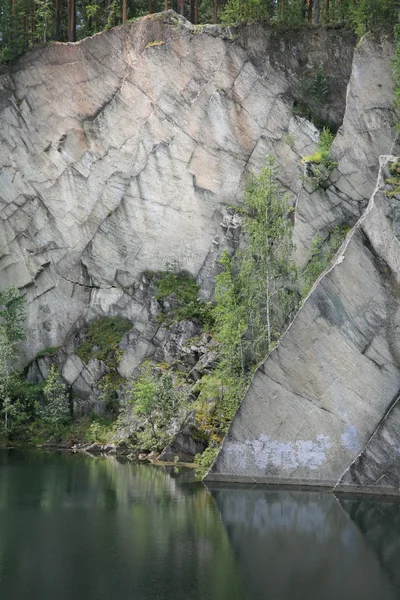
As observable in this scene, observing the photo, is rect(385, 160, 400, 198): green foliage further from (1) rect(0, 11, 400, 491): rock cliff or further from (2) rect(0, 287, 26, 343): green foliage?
(2) rect(0, 287, 26, 343): green foliage

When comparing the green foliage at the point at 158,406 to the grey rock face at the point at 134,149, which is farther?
the grey rock face at the point at 134,149

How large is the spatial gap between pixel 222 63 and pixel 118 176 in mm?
9791

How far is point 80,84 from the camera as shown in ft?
184

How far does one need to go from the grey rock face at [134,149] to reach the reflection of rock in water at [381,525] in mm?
21362

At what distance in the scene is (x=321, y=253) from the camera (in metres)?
43.0

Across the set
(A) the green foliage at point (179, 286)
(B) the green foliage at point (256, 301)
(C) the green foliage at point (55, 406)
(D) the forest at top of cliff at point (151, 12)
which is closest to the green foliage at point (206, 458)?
(B) the green foliage at point (256, 301)

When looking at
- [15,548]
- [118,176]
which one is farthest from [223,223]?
[15,548]

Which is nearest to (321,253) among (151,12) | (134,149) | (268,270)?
(268,270)

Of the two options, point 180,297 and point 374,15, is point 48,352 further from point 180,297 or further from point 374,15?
point 374,15

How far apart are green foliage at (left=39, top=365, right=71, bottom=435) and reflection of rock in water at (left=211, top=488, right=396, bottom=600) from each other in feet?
61.5

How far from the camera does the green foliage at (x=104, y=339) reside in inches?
2023

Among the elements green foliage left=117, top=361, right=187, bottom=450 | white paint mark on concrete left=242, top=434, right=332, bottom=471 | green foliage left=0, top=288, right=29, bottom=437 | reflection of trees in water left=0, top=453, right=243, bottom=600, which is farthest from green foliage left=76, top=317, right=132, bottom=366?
white paint mark on concrete left=242, top=434, right=332, bottom=471

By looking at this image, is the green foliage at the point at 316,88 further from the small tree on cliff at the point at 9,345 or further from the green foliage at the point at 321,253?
the small tree on cliff at the point at 9,345

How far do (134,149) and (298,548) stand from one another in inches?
1374
